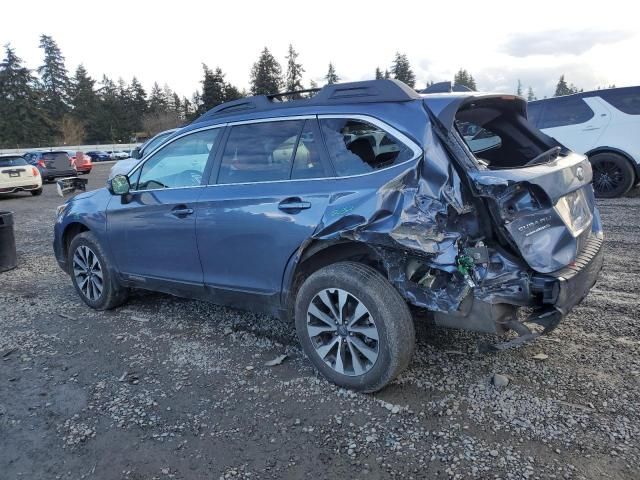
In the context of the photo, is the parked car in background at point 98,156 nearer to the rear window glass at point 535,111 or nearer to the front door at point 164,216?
the rear window glass at point 535,111

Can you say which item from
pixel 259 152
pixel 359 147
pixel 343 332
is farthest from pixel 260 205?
pixel 343 332

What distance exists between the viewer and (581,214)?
10.5 ft

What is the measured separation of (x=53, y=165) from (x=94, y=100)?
6515cm

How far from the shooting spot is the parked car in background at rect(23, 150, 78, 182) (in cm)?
2111

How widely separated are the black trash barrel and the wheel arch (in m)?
5.12

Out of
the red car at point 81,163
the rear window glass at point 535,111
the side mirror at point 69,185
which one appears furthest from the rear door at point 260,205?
the red car at point 81,163

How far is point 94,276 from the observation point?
4777 millimetres

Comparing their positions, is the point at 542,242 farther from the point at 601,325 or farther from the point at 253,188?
the point at 253,188

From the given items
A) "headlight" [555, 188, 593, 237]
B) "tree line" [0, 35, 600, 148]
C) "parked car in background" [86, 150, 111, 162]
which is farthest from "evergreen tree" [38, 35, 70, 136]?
"headlight" [555, 188, 593, 237]

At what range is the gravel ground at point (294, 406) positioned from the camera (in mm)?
2480

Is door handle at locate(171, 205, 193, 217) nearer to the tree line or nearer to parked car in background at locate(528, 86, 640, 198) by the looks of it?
parked car in background at locate(528, 86, 640, 198)

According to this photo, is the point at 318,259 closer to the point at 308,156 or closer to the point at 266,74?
the point at 308,156

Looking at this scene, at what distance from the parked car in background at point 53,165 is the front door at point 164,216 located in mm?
19580

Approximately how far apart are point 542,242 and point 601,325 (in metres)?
1.55
